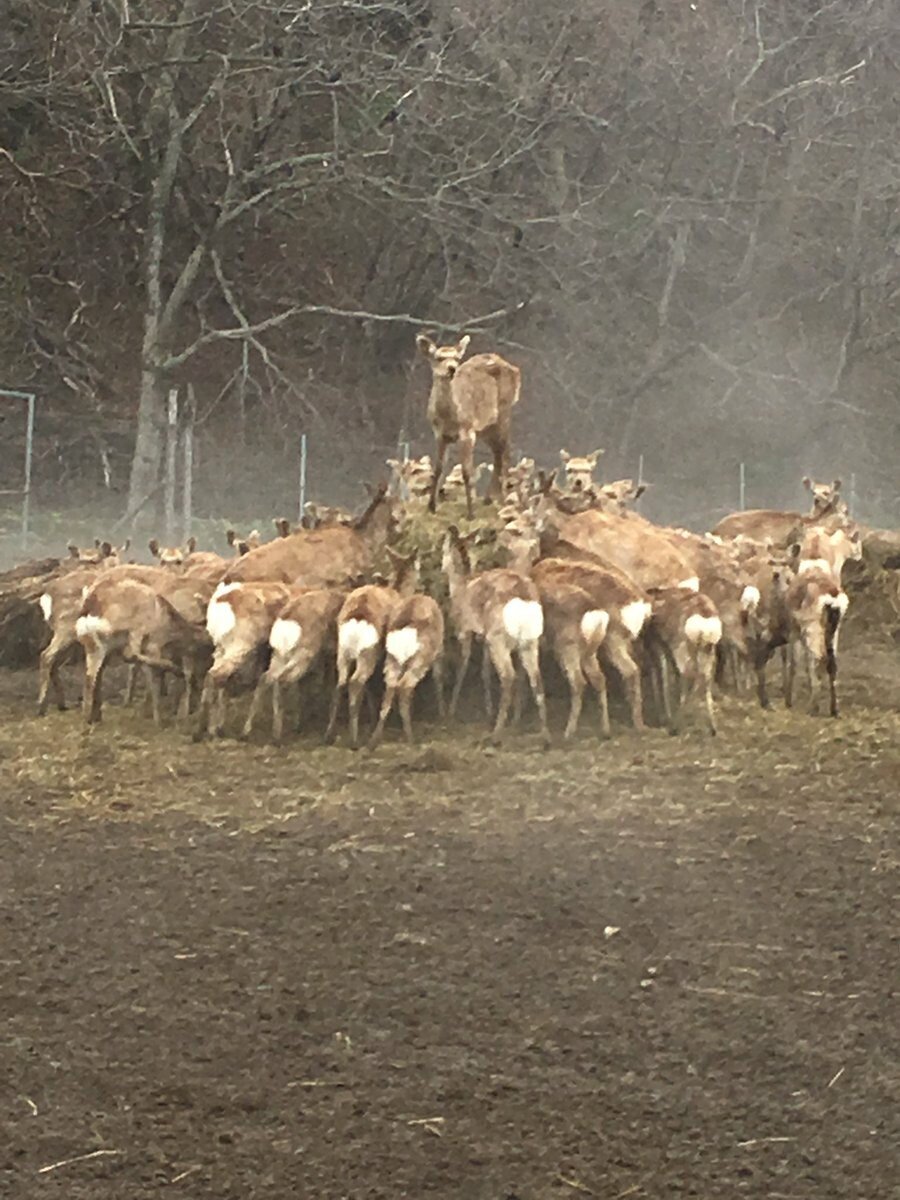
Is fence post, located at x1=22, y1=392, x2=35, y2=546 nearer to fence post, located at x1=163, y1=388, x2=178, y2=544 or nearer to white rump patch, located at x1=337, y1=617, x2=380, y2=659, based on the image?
fence post, located at x1=163, y1=388, x2=178, y2=544

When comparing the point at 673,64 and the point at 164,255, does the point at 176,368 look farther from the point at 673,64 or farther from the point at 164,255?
the point at 673,64

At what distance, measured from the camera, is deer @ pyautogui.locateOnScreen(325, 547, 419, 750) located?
23.8 feet

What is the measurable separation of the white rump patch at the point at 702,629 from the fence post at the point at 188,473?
7.09 m

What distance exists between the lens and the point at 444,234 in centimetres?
1523

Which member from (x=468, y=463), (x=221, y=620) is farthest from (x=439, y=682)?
(x=468, y=463)

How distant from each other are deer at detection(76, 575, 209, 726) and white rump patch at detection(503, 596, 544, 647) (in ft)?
6.06

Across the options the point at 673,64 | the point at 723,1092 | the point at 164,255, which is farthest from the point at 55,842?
the point at 673,64

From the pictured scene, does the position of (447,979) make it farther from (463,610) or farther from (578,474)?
(578,474)

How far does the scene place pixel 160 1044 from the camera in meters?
3.58

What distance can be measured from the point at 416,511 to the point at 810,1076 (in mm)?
6386

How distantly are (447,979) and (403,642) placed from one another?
11.1 ft

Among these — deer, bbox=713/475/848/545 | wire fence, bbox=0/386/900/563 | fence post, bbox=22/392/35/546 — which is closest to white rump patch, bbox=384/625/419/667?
deer, bbox=713/475/848/545

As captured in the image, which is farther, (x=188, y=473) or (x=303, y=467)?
(x=303, y=467)

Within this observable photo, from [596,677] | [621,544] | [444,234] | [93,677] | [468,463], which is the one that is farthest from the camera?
[444,234]
